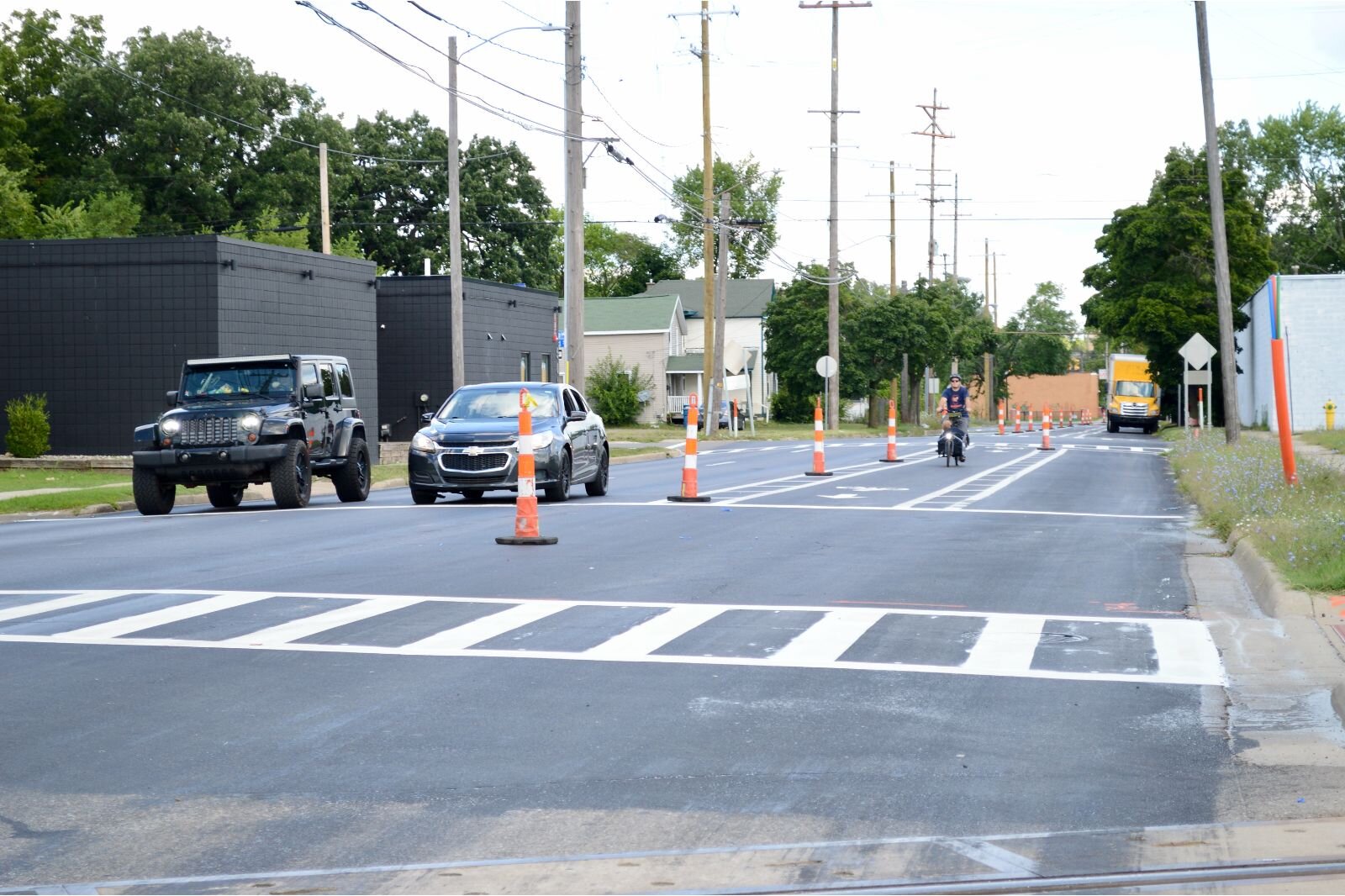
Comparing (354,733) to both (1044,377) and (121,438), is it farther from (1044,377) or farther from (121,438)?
(1044,377)

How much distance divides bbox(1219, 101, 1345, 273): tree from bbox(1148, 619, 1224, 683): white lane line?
3476 inches

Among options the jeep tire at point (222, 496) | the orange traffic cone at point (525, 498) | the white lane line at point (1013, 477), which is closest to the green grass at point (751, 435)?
the white lane line at point (1013, 477)

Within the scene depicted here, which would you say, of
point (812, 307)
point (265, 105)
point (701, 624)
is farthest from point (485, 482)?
point (812, 307)

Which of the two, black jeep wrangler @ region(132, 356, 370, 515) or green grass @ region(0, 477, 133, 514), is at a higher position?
black jeep wrangler @ region(132, 356, 370, 515)

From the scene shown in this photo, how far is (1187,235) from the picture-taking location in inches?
2434

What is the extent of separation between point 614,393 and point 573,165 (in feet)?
129

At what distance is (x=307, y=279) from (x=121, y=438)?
637cm

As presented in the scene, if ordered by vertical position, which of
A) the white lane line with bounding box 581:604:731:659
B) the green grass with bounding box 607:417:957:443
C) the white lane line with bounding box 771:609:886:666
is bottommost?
the white lane line with bounding box 771:609:886:666

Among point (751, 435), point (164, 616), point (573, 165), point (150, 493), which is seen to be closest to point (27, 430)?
point (573, 165)

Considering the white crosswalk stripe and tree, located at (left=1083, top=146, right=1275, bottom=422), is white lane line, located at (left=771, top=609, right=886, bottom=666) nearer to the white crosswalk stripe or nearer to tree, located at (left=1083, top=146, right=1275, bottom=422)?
the white crosswalk stripe

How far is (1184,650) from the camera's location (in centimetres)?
945

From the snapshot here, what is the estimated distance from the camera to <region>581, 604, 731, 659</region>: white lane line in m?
9.14

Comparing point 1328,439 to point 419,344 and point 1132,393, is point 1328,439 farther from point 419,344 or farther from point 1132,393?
point 1132,393

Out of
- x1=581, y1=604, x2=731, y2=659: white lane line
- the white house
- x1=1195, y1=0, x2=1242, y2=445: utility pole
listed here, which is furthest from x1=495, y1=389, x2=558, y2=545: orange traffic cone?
the white house
